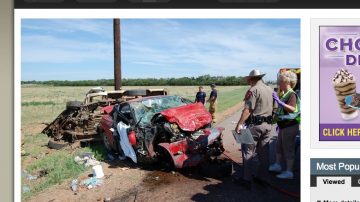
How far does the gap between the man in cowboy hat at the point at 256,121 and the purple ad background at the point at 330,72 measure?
0.61 metres

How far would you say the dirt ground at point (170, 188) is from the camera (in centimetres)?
445

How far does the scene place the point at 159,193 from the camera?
14.9 feet

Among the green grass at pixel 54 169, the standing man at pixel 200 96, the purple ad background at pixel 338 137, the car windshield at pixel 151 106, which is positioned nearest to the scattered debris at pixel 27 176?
the green grass at pixel 54 169

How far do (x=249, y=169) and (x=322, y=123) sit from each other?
97 cm

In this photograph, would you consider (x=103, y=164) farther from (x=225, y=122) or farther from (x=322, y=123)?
(x=322, y=123)

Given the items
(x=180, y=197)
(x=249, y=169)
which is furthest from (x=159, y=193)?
(x=249, y=169)

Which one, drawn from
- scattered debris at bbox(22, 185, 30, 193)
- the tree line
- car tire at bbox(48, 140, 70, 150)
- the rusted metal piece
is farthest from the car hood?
scattered debris at bbox(22, 185, 30, 193)

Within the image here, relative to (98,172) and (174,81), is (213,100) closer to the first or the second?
(174,81)

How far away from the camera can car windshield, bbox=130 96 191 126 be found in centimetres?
541

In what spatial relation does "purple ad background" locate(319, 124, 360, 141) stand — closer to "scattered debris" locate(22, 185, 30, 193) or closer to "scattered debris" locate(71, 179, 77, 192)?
"scattered debris" locate(71, 179, 77, 192)

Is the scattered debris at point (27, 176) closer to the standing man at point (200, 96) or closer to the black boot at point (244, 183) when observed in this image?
the standing man at point (200, 96)

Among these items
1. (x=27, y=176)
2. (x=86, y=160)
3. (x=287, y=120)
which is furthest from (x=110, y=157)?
(x=287, y=120)

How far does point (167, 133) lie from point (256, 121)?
113 centimetres

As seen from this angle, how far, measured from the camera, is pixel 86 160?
512cm
